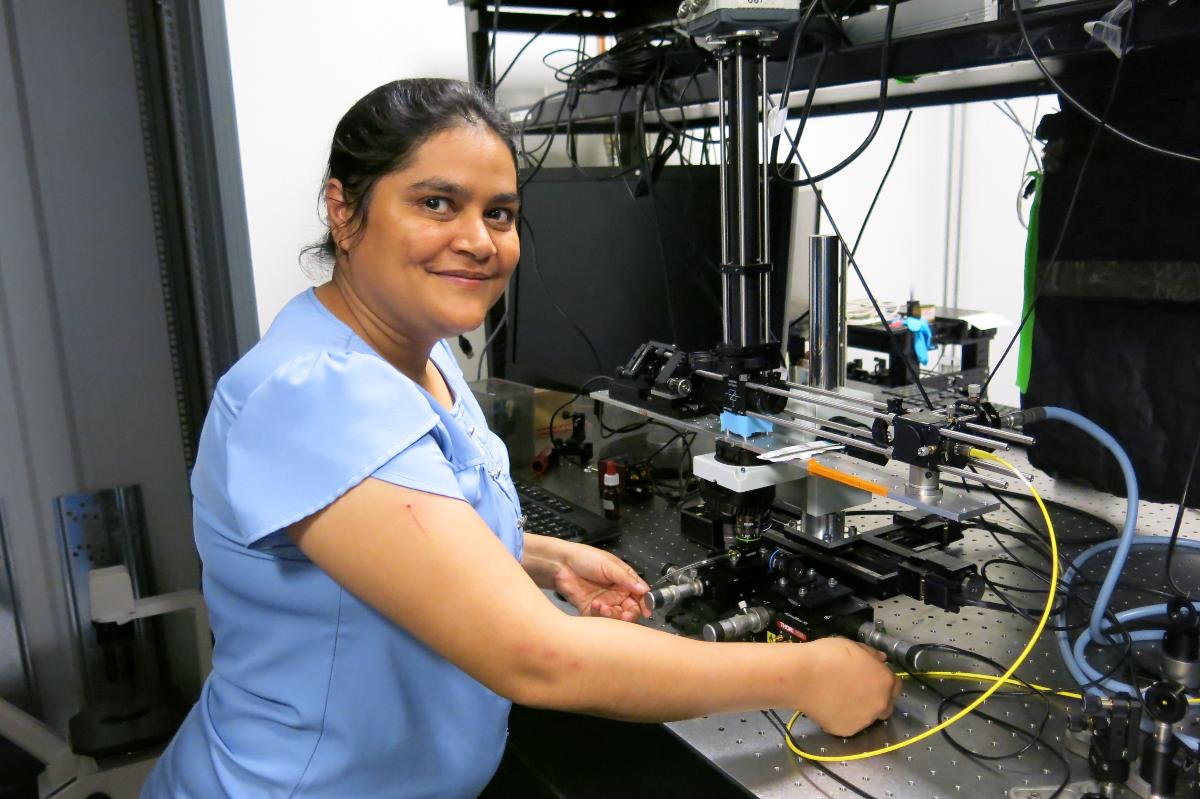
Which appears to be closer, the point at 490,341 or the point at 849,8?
the point at 849,8

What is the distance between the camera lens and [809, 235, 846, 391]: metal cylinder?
108 centimetres

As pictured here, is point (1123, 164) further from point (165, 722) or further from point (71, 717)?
point (71, 717)

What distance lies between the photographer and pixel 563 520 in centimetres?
149

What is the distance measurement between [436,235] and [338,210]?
125 millimetres

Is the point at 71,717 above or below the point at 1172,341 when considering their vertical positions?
below

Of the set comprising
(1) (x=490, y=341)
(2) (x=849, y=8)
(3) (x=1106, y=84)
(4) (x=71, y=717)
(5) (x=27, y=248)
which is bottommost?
(4) (x=71, y=717)

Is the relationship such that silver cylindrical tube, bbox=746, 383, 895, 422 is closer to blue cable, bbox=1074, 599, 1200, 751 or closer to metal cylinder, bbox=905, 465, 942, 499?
metal cylinder, bbox=905, 465, 942, 499

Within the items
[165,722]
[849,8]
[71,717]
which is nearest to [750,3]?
[849,8]

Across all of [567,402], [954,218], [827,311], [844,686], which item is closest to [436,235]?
[827,311]

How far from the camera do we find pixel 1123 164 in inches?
47.2

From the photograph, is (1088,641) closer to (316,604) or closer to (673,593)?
(673,593)

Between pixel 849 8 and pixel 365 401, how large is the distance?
94 cm

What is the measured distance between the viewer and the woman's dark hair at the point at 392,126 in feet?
2.91

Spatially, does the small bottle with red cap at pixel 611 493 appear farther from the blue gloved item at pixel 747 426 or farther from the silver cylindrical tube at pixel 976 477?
the silver cylindrical tube at pixel 976 477
